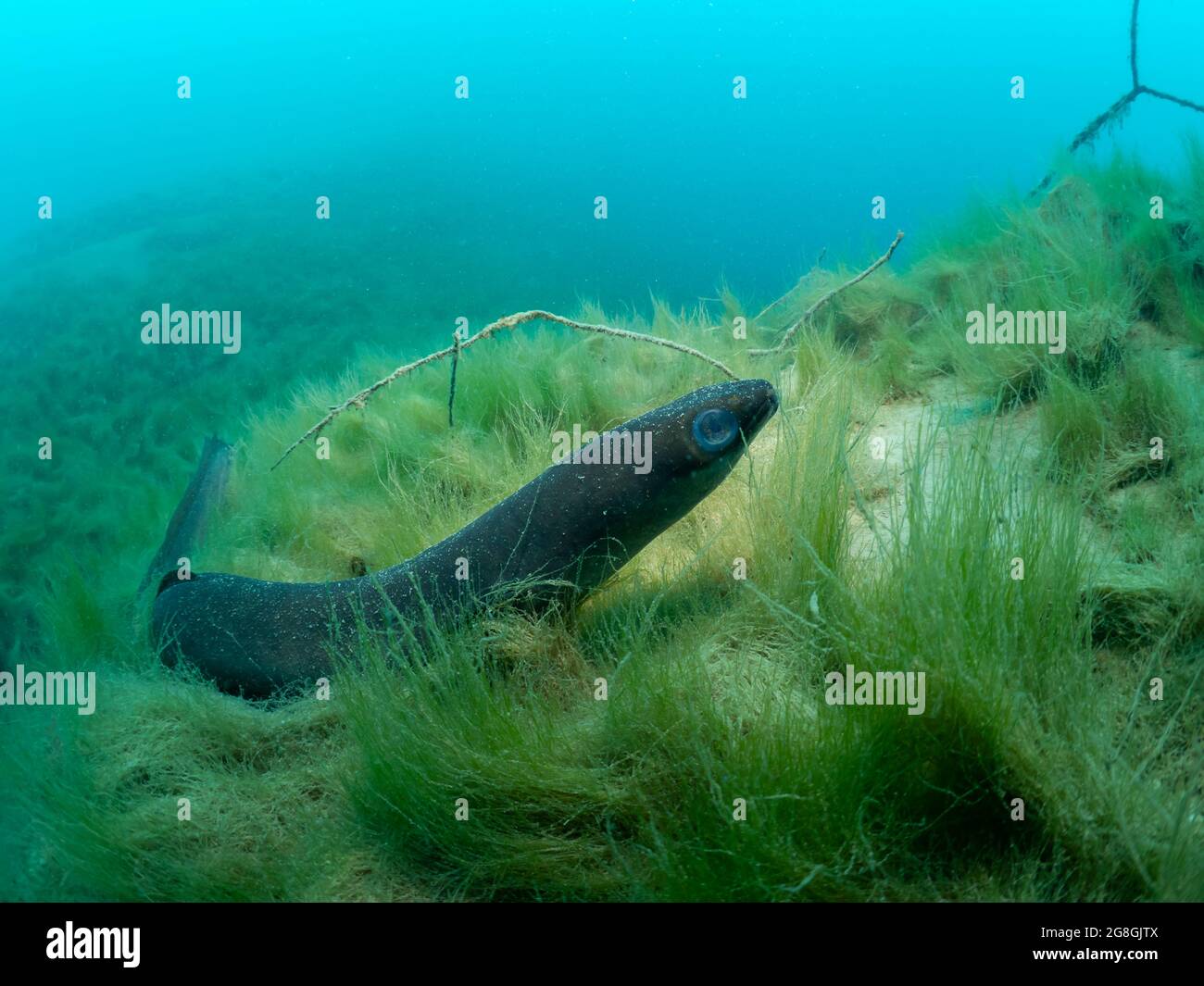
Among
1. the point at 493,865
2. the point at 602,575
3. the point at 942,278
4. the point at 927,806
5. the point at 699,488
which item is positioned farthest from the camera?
the point at 942,278

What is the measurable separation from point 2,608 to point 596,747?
8.12 meters

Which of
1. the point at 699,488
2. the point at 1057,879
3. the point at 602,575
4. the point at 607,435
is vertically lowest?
the point at 1057,879

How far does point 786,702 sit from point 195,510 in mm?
5265

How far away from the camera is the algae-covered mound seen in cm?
164

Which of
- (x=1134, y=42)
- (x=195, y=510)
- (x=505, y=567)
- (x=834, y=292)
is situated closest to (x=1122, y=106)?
(x=1134, y=42)

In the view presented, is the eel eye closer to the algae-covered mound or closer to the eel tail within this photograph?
the algae-covered mound

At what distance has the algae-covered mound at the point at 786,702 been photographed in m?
1.64

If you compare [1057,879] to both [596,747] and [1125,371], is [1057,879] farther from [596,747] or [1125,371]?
[1125,371]

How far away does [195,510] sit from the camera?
547 centimetres

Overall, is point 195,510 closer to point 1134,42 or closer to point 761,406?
point 761,406

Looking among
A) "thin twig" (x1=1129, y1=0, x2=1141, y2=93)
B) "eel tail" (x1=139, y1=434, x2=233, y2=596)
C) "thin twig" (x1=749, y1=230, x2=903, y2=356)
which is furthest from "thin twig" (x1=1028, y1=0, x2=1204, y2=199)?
"eel tail" (x1=139, y1=434, x2=233, y2=596)

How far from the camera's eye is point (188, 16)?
7694cm
